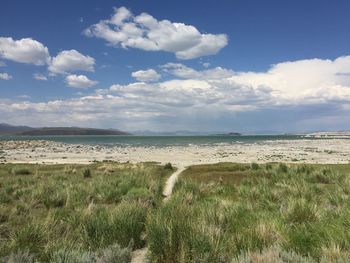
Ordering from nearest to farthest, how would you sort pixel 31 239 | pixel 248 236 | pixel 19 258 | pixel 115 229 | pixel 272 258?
1. pixel 272 258
2. pixel 19 258
3. pixel 248 236
4. pixel 31 239
5. pixel 115 229

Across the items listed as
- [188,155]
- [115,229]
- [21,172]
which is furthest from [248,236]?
[188,155]

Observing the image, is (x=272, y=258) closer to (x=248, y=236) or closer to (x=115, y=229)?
(x=248, y=236)

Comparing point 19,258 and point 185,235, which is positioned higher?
point 185,235

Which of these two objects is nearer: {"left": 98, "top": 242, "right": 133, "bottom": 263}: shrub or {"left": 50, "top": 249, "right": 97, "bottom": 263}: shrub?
{"left": 50, "top": 249, "right": 97, "bottom": 263}: shrub

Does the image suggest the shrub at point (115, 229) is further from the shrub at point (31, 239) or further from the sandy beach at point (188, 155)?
the sandy beach at point (188, 155)

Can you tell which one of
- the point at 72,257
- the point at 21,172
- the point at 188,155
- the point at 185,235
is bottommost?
the point at 188,155

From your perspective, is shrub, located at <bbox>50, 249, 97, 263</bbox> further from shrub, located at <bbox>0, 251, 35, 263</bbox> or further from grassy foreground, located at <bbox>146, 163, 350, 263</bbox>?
grassy foreground, located at <bbox>146, 163, 350, 263</bbox>

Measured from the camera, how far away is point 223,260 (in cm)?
696

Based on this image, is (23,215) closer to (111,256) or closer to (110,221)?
(110,221)

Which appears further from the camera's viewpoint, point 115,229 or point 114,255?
point 115,229

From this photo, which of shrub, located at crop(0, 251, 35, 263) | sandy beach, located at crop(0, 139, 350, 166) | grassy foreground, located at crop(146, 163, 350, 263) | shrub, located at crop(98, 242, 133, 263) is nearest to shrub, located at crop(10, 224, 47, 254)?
shrub, located at crop(0, 251, 35, 263)

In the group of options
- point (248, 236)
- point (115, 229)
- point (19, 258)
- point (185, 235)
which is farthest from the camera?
point (115, 229)

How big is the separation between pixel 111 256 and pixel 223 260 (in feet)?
7.06

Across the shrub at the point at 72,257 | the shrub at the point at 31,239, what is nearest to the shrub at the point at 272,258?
the shrub at the point at 72,257
